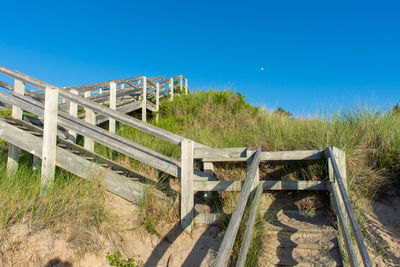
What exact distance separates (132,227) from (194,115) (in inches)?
283

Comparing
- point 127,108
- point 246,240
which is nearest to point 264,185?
point 246,240

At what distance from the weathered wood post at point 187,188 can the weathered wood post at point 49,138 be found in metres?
2.09

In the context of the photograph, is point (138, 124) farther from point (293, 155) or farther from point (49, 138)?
point (293, 155)

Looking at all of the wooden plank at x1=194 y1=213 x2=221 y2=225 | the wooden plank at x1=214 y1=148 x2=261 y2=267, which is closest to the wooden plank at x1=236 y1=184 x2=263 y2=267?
the wooden plank at x1=214 y1=148 x2=261 y2=267

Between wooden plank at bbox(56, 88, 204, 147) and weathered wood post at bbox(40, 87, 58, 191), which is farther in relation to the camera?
weathered wood post at bbox(40, 87, 58, 191)

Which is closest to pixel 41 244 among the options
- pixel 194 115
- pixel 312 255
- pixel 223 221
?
pixel 223 221

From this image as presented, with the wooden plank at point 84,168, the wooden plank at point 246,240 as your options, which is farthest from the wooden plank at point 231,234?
the wooden plank at point 84,168

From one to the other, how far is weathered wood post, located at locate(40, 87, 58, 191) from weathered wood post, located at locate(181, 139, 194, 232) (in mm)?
2089

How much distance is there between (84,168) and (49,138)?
2.49 feet

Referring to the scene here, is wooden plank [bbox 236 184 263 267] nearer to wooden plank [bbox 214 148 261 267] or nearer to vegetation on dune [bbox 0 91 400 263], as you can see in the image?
wooden plank [bbox 214 148 261 267]

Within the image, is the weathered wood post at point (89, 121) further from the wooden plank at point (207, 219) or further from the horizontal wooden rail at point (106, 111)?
the wooden plank at point (207, 219)

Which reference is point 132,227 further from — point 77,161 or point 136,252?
point 77,161

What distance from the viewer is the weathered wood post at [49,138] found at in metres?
4.95

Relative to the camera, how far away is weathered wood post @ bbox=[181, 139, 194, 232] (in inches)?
187
